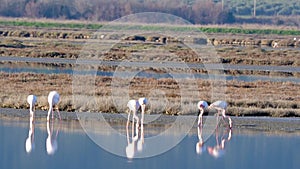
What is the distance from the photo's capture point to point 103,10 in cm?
9444

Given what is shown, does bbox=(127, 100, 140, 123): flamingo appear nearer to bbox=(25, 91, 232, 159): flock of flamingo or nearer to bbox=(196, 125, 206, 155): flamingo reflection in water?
bbox=(25, 91, 232, 159): flock of flamingo

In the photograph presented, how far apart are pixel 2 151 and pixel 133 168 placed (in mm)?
2783

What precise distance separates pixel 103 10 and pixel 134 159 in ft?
254

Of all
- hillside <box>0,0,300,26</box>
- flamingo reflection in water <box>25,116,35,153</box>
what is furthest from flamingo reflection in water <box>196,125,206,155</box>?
hillside <box>0,0,300,26</box>

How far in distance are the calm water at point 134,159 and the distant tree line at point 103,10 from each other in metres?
68.5

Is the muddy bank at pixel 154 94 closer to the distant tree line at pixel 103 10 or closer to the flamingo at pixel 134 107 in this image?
the flamingo at pixel 134 107

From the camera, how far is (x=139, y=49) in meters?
48.0

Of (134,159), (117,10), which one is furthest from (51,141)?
(117,10)

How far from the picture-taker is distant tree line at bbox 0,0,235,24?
91000 millimetres

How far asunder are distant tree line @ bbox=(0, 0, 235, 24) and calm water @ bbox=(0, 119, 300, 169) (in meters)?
68.5

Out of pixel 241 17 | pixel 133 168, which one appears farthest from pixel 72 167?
pixel 241 17

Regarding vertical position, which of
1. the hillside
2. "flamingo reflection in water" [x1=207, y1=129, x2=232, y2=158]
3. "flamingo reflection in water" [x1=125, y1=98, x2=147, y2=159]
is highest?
"flamingo reflection in water" [x1=125, y1=98, x2=147, y2=159]

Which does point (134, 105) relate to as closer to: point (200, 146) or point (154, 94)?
point (200, 146)

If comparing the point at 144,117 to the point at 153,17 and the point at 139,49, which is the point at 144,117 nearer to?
the point at 139,49
